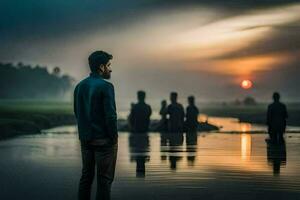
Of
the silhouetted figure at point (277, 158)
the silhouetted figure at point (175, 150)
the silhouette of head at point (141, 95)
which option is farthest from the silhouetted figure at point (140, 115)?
the silhouetted figure at point (277, 158)

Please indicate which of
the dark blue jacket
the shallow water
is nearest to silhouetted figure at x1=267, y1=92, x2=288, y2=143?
the shallow water

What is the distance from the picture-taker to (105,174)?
7.58 m

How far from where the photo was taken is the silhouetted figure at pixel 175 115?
86.3 feet

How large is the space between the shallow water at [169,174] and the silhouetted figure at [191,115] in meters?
7.20

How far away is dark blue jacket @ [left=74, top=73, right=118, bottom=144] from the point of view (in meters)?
7.43

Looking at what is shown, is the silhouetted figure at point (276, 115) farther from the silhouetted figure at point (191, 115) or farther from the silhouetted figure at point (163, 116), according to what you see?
the silhouetted figure at point (163, 116)

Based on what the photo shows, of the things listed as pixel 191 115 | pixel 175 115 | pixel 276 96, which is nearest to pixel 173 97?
pixel 175 115

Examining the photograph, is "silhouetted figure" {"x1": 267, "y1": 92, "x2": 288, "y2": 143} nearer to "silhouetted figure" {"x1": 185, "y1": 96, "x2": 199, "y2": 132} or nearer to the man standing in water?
"silhouetted figure" {"x1": 185, "y1": 96, "x2": 199, "y2": 132}

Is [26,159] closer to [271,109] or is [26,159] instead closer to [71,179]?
[71,179]

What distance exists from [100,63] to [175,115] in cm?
1960

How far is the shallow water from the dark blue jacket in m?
1.90

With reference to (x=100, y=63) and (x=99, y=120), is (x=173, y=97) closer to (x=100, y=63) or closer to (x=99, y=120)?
(x=100, y=63)

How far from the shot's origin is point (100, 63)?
767 cm

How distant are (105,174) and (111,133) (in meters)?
0.52
